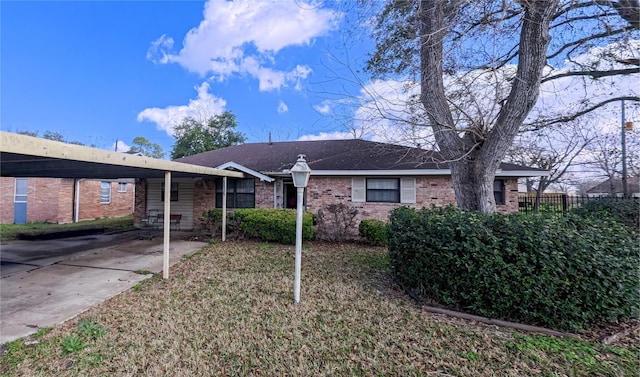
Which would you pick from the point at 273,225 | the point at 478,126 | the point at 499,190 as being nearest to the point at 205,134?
the point at 273,225

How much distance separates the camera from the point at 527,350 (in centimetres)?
290

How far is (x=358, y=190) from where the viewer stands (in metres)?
10.1

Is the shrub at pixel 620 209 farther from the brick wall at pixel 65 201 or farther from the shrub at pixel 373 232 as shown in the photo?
the brick wall at pixel 65 201

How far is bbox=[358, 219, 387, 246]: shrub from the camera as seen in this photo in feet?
27.4

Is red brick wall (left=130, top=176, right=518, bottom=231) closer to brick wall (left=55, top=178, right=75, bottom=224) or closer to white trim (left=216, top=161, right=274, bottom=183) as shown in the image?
white trim (left=216, top=161, right=274, bottom=183)

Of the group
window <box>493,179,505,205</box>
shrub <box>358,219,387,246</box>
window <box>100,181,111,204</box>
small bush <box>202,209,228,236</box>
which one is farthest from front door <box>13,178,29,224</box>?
window <box>493,179,505,205</box>

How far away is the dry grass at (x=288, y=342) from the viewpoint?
2.64m

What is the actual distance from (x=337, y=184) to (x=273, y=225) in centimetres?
312

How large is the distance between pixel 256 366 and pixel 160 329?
1.57 metres

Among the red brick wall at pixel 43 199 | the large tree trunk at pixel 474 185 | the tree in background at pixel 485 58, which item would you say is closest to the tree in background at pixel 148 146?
the red brick wall at pixel 43 199

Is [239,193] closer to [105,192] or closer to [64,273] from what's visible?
[64,273]

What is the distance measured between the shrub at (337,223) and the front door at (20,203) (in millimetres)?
15687

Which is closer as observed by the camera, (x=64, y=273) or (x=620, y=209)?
(x=64, y=273)

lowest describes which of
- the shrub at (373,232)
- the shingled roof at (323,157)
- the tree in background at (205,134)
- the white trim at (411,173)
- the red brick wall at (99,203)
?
the shrub at (373,232)
